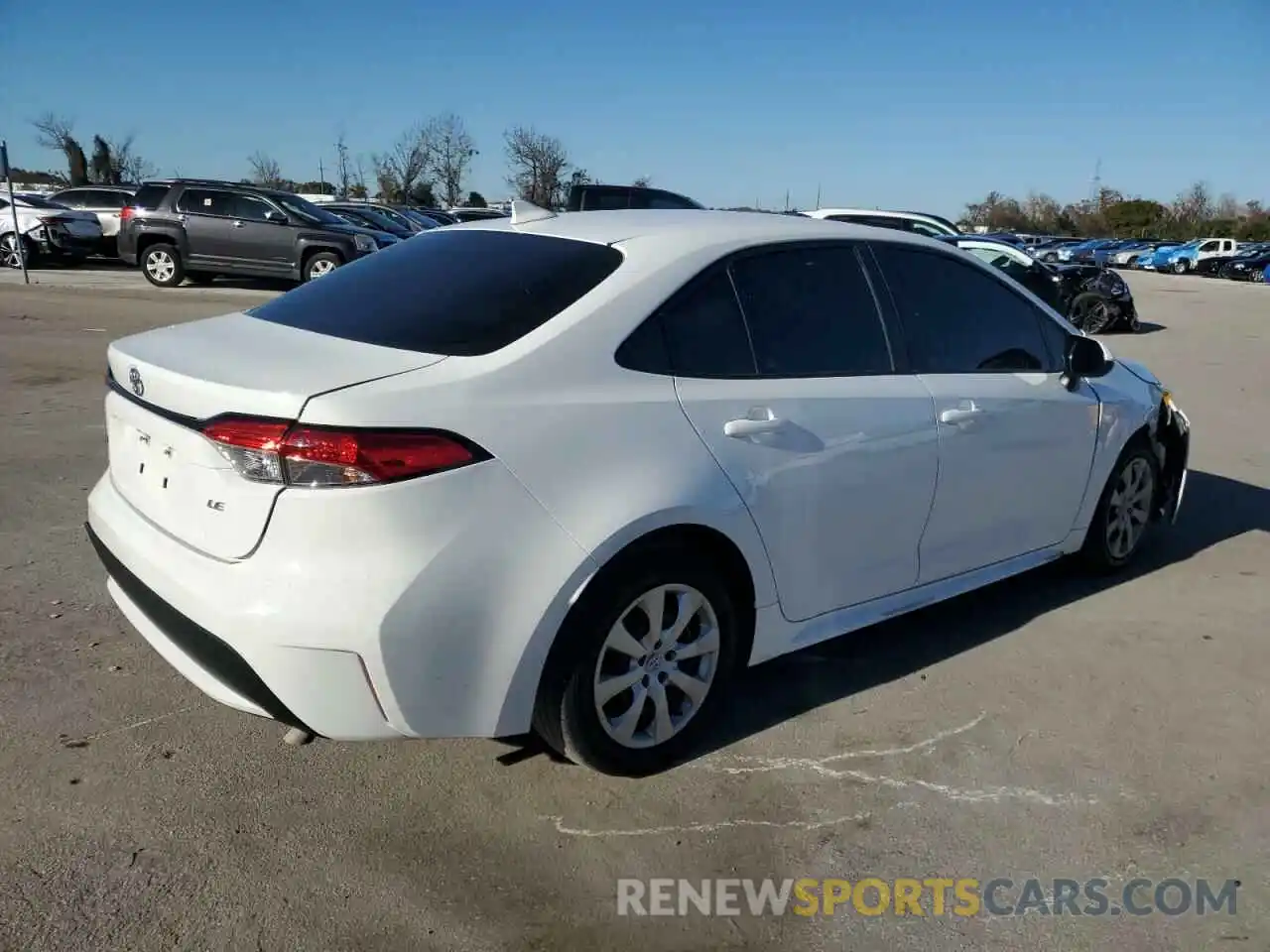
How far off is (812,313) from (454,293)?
3.97ft

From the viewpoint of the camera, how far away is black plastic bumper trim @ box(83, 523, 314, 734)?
2578 millimetres

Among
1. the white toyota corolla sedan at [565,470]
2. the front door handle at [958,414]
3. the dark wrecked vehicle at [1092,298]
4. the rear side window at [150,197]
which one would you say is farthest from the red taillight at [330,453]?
the rear side window at [150,197]

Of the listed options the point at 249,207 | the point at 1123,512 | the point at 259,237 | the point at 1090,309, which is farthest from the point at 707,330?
the point at 249,207

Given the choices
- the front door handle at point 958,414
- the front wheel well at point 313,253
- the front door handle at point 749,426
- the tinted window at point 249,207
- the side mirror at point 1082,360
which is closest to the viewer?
the front door handle at point 749,426

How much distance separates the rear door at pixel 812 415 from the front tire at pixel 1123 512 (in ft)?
4.99

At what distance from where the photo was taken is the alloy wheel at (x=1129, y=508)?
489cm

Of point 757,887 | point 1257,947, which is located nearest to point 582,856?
point 757,887

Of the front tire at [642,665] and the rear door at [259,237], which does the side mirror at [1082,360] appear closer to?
the front tire at [642,665]

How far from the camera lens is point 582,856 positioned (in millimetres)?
2783

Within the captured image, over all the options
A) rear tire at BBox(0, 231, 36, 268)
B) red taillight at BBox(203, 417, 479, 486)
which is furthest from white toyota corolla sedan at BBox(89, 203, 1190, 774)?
rear tire at BBox(0, 231, 36, 268)

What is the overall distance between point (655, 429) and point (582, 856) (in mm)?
1188

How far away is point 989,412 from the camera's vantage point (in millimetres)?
3947

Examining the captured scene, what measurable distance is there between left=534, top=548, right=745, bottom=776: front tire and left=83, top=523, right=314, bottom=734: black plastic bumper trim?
695mm

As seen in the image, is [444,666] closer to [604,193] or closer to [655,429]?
[655,429]
